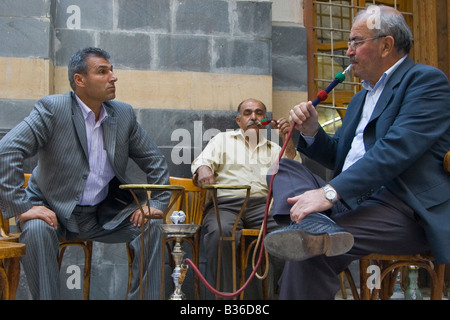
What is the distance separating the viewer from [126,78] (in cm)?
457

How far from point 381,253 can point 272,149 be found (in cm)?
217

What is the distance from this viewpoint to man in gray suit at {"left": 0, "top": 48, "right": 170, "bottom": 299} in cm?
290

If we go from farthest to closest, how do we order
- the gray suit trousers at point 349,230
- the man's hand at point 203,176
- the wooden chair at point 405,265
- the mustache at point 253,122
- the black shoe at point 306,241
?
the mustache at point 253,122, the man's hand at point 203,176, the wooden chair at point 405,265, the gray suit trousers at point 349,230, the black shoe at point 306,241

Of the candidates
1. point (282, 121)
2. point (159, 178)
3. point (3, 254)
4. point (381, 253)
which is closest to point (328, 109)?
point (282, 121)

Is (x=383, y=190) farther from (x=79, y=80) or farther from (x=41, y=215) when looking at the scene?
(x=79, y=80)

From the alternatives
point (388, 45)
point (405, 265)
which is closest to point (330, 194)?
point (405, 265)

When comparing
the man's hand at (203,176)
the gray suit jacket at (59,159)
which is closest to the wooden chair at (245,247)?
the man's hand at (203,176)

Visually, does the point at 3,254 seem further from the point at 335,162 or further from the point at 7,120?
the point at 7,120

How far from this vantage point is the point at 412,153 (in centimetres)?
226

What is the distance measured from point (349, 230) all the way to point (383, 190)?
253 mm

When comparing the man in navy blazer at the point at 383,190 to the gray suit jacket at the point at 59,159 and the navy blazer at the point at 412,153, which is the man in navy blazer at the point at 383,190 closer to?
the navy blazer at the point at 412,153

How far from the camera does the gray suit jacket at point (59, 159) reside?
2947 millimetres

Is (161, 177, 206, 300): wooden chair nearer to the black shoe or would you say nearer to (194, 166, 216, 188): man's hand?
(194, 166, 216, 188): man's hand

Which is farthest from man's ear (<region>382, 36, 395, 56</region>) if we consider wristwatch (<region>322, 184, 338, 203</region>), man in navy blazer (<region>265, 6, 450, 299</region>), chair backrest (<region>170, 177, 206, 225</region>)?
chair backrest (<region>170, 177, 206, 225</region>)
